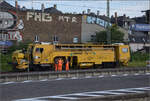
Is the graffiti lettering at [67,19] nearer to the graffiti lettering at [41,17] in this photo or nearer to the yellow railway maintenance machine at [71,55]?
the graffiti lettering at [41,17]

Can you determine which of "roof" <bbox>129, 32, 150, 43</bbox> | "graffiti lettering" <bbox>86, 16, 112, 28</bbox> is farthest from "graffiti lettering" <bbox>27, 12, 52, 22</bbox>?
"roof" <bbox>129, 32, 150, 43</bbox>

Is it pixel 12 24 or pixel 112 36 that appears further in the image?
pixel 112 36

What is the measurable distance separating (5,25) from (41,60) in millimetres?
15536

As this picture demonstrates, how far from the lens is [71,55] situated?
26.3 meters

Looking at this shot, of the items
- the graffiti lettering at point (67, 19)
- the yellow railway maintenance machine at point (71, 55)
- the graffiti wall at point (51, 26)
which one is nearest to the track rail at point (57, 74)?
the yellow railway maintenance machine at point (71, 55)

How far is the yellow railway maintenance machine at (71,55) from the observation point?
82.9 feet

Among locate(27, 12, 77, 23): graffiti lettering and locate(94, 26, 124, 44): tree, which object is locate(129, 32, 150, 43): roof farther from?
→ locate(27, 12, 77, 23): graffiti lettering

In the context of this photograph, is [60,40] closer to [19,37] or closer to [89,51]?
[19,37]

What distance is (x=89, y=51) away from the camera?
89.5ft

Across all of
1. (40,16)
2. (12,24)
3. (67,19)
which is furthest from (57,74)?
(67,19)

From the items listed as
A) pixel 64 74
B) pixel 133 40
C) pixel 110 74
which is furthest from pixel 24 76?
pixel 133 40

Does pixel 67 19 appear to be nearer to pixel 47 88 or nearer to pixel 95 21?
pixel 95 21

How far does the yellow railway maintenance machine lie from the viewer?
82.9 ft

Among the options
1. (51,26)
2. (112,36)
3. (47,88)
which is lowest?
(47,88)
